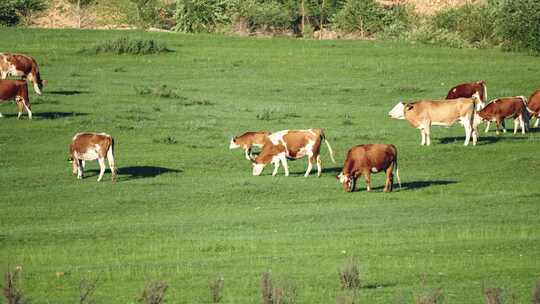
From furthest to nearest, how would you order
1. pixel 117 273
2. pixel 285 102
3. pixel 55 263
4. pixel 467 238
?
pixel 285 102, pixel 467 238, pixel 55 263, pixel 117 273

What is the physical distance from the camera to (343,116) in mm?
38656

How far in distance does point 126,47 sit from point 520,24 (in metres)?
18.6

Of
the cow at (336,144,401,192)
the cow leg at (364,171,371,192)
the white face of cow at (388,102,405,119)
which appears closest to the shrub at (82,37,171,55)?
the white face of cow at (388,102,405,119)

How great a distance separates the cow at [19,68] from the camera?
133 feet

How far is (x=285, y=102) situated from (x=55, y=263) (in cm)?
2489

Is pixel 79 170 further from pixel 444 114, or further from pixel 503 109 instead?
pixel 503 109

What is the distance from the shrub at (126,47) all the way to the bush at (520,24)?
54.9 feet

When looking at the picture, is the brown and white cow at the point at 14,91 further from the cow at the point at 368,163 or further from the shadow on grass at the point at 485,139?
the cow at the point at 368,163

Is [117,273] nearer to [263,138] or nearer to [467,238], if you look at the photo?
[467,238]

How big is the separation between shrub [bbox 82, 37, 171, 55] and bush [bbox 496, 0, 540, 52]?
16.7m

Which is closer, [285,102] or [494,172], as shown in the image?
[494,172]

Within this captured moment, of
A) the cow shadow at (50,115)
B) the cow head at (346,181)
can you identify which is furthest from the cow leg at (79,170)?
the cow shadow at (50,115)

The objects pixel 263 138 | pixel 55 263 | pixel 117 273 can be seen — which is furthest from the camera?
pixel 263 138

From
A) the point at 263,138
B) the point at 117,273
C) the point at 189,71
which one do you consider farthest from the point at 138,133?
the point at 117,273
